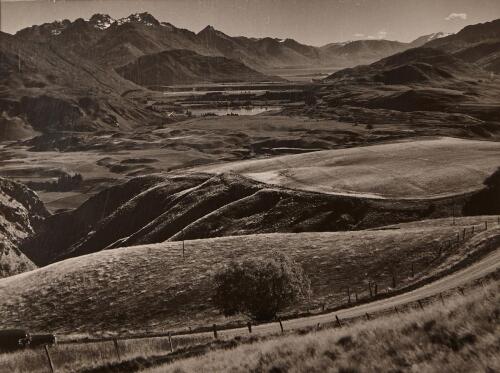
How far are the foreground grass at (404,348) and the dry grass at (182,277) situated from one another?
22.4m

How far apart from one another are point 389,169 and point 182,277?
206ft

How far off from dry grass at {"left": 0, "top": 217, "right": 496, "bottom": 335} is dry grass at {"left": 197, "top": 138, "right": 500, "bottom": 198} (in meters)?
25.3

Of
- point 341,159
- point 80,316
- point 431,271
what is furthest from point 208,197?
point 431,271

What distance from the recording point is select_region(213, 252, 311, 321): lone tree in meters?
39.2

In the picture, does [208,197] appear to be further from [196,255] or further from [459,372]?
[459,372]

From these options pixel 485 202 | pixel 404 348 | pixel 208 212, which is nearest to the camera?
pixel 404 348

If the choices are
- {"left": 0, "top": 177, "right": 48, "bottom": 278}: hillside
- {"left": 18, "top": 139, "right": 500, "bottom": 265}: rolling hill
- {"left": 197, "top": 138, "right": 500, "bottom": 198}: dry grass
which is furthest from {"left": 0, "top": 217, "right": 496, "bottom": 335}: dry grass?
{"left": 0, "top": 177, "right": 48, "bottom": 278}: hillside

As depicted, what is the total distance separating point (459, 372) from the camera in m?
14.9

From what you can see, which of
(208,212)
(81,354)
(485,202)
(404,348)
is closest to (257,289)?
(81,354)

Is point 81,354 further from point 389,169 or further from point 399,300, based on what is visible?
point 389,169

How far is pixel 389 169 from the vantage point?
4242 inches

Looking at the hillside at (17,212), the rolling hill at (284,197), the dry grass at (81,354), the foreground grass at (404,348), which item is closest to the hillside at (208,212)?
the rolling hill at (284,197)

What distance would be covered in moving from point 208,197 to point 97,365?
250 ft

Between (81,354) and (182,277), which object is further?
(182,277)
